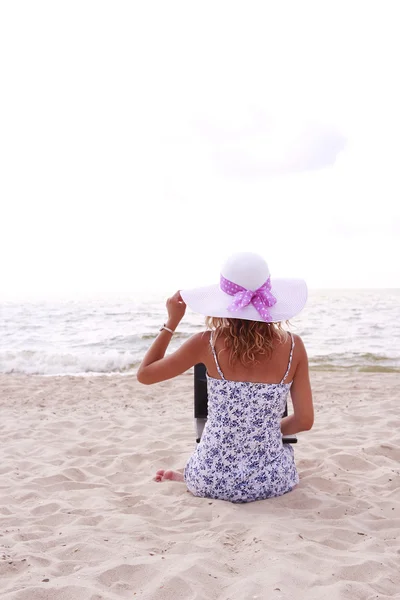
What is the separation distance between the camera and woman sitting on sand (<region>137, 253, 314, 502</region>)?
10.0 feet

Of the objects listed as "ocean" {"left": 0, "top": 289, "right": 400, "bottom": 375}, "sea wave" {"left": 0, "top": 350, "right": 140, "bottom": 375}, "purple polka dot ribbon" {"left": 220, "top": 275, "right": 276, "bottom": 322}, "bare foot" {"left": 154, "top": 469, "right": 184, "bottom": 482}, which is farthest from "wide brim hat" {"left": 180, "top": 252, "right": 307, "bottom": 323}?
"sea wave" {"left": 0, "top": 350, "right": 140, "bottom": 375}

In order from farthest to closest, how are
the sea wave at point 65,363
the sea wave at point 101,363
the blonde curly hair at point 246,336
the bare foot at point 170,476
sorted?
1. the sea wave at point 65,363
2. the sea wave at point 101,363
3. the bare foot at point 170,476
4. the blonde curly hair at point 246,336

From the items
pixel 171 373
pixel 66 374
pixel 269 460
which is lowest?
pixel 66 374

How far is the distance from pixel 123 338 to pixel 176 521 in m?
11.6

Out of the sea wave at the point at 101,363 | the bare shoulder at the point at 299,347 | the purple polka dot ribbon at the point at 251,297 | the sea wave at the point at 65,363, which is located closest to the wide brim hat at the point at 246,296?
the purple polka dot ribbon at the point at 251,297

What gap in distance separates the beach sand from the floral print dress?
0.10m

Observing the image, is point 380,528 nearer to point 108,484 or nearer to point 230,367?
point 230,367

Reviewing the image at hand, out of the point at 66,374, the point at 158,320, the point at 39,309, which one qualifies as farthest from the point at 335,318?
the point at 39,309

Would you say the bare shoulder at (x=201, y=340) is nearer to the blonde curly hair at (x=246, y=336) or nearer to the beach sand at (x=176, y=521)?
the blonde curly hair at (x=246, y=336)

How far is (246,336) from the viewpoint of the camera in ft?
10.2

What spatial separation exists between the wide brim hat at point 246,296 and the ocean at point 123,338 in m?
7.63

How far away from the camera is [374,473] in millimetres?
4145

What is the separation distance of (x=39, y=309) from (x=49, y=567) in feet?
74.2

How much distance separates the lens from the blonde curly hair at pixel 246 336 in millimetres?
3107
